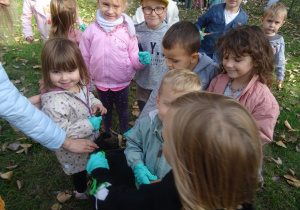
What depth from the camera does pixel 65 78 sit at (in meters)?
1.73

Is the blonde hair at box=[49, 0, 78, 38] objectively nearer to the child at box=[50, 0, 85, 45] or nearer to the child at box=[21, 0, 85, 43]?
the child at box=[50, 0, 85, 45]

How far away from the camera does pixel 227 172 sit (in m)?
0.73

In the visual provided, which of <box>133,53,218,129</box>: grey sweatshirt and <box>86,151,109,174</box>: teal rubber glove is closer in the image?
<box>86,151,109,174</box>: teal rubber glove

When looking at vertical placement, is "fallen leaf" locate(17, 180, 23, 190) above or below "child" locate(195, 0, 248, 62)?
below

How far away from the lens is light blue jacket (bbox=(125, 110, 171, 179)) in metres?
1.47

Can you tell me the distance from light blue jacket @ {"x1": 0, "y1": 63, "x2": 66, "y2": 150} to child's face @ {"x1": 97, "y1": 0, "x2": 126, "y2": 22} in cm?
142

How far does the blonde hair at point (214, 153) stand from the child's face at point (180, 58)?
1.16m

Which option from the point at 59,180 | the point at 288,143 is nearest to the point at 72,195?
the point at 59,180

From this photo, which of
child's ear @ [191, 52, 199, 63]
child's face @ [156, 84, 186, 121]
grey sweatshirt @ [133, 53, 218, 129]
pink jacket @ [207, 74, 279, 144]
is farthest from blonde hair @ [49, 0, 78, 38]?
pink jacket @ [207, 74, 279, 144]

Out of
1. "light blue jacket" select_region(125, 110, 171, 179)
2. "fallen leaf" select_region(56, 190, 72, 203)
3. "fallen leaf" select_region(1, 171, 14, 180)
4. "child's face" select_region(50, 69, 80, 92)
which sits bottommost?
"fallen leaf" select_region(56, 190, 72, 203)

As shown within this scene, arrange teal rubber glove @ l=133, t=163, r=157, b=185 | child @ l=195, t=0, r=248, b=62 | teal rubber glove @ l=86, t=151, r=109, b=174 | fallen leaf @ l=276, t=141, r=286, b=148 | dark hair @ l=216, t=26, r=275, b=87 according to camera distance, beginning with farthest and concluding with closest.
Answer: child @ l=195, t=0, r=248, b=62, fallen leaf @ l=276, t=141, r=286, b=148, dark hair @ l=216, t=26, r=275, b=87, teal rubber glove @ l=133, t=163, r=157, b=185, teal rubber glove @ l=86, t=151, r=109, b=174

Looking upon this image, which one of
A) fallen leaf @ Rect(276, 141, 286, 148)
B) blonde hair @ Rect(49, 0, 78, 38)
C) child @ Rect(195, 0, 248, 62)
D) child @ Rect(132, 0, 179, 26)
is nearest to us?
blonde hair @ Rect(49, 0, 78, 38)

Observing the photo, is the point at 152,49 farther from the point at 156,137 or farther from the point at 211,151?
the point at 211,151

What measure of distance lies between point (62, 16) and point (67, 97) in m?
1.71
